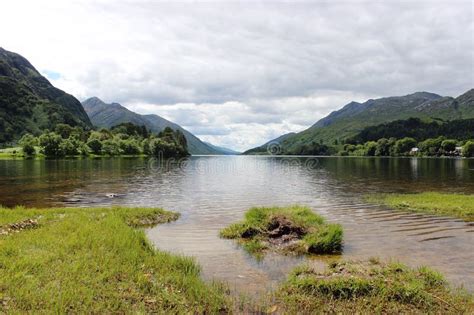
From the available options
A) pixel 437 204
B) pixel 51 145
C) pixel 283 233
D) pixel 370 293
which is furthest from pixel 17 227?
pixel 51 145

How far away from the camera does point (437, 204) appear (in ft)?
128

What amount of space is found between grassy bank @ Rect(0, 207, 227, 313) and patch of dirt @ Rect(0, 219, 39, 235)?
0.05 metres

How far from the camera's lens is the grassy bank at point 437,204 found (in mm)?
35422

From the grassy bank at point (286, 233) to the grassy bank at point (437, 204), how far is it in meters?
16.6

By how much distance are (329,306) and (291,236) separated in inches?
428

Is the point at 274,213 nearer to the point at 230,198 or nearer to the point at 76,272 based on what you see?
the point at 76,272

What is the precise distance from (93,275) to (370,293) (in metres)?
11.2

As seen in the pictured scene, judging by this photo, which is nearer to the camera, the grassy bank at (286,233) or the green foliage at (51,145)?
the grassy bank at (286,233)

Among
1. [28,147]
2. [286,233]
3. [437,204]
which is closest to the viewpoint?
[286,233]

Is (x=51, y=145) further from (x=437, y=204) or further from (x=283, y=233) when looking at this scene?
(x=283, y=233)

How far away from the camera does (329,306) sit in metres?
13.4

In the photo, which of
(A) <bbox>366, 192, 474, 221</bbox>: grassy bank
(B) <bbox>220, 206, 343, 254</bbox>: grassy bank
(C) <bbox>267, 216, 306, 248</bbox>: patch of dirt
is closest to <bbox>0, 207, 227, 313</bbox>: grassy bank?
(B) <bbox>220, 206, 343, 254</bbox>: grassy bank

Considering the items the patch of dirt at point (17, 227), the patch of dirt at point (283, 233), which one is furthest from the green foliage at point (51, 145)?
the patch of dirt at point (283, 233)

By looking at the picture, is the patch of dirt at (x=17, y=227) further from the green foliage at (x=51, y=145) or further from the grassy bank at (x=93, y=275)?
the green foliage at (x=51, y=145)
